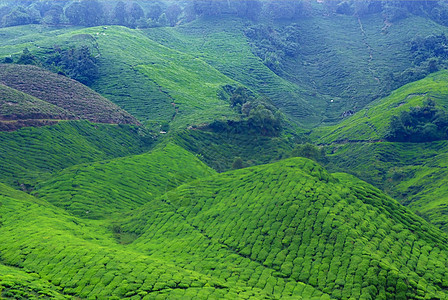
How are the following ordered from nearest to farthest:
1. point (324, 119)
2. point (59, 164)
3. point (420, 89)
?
1. point (59, 164)
2. point (420, 89)
3. point (324, 119)

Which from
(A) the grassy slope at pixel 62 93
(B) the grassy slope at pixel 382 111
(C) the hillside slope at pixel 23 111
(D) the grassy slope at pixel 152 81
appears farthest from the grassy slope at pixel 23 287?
(B) the grassy slope at pixel 382 111

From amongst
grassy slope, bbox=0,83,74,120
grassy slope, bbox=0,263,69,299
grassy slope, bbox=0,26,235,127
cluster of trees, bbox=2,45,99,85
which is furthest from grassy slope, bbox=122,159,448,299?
cluster of trees, bbox=2,45,99,85

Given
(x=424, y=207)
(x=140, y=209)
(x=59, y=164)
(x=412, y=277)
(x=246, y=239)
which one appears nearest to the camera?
(x=412, y=277)

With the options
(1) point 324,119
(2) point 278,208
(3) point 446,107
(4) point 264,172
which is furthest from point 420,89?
(2) point 278,208

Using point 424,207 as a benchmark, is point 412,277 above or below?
below

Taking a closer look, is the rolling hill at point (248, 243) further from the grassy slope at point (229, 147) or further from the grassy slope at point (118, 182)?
the grassy slope at point (229, 147)

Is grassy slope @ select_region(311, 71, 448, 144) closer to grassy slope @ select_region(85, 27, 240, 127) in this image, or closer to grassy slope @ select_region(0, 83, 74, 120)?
grassy slope @ select_region(85, 27, 240, 127)

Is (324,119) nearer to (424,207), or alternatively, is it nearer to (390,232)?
(424,207)

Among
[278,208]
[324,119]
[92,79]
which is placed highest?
[324,119]

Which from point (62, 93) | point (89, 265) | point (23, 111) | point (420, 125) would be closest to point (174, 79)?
point (62, 93)
